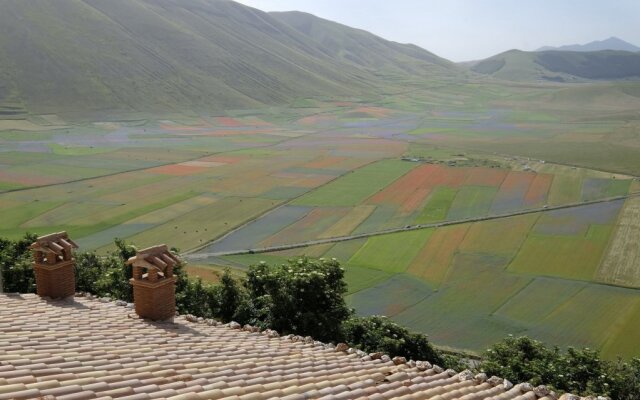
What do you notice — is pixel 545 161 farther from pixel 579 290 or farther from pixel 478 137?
pixel 579 290

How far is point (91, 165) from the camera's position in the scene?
328 ft

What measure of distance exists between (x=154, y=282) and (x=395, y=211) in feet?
189

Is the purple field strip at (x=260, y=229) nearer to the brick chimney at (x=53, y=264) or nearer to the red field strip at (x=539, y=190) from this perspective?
the red field strip at (x=539, y=190)

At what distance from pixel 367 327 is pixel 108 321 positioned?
15.2 m

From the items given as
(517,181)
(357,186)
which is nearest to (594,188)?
(517,181)

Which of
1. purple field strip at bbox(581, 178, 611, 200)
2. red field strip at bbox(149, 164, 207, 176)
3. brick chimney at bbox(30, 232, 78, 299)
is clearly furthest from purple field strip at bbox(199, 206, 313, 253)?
purple field strip at bbox(581, 178, 611, 200)

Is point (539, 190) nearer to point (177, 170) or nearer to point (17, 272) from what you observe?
point (177, 170)

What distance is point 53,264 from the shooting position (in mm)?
15516

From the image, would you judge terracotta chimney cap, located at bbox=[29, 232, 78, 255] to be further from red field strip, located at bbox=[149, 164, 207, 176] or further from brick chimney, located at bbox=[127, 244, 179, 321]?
red field strip, located at bbox=[149, 164, 207, 176]

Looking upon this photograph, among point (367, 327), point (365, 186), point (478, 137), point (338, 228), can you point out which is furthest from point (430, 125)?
point (367, 327)

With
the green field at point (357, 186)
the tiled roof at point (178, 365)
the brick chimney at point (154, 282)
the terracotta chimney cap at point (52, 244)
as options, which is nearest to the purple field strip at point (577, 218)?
the green field at point (357, 186)

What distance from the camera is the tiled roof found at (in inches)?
331

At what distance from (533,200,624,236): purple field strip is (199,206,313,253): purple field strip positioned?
96.0 ft

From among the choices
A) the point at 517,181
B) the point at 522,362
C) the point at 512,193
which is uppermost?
the point at 517,181
